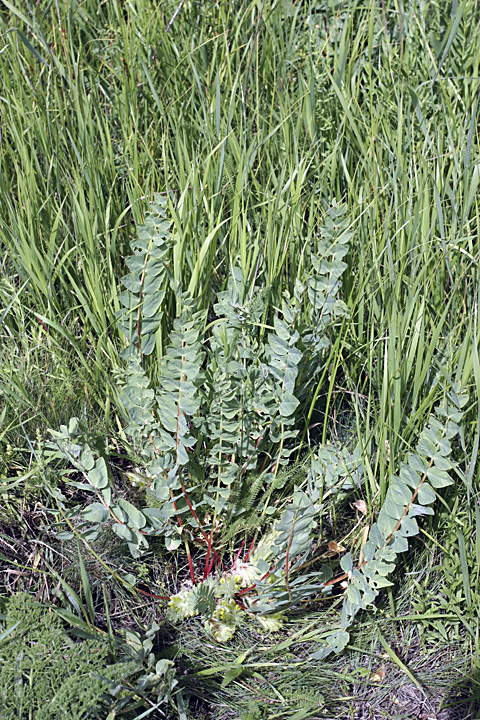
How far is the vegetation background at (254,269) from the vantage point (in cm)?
145

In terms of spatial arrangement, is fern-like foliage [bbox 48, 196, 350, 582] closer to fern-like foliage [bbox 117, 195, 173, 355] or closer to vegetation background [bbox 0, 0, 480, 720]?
fern-like foliage [bbox 117, 195, 173, 355]

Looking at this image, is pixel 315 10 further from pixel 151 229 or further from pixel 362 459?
pixel 362 459

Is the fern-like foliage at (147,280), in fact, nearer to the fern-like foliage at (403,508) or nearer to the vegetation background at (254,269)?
the vegetation background at (254,269)

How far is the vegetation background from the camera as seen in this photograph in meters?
1.45

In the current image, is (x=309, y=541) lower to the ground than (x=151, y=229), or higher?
lower

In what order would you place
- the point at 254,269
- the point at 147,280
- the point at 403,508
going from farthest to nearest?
the point at 254,269 < the point at 147,280 < the point at 403,508

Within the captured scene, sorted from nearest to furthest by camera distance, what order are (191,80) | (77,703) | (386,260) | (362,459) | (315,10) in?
(77,703)
(362,459)
(386,260)
(191,80)
(315,10)

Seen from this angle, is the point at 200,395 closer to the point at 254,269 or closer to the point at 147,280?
the point at 147,280

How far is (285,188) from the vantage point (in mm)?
1784

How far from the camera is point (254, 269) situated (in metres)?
1.71

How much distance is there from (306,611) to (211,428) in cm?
54

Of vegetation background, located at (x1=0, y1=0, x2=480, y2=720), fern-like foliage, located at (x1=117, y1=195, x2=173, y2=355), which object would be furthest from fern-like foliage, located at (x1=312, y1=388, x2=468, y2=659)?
fern-like foliage, located at (x1=117, y1=195, x2=173, y2=355)

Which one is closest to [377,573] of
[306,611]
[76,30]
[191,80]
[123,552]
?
[306,611]

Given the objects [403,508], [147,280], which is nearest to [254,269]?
[147,280]
